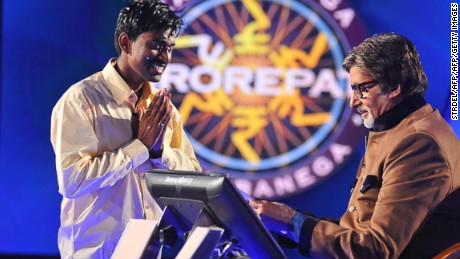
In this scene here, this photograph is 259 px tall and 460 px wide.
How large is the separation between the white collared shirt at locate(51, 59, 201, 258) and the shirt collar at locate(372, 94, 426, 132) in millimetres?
871

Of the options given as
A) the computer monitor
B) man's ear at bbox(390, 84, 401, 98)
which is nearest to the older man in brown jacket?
man's ear at bbox(390, 84, 401, 98)

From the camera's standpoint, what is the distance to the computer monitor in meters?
1.92

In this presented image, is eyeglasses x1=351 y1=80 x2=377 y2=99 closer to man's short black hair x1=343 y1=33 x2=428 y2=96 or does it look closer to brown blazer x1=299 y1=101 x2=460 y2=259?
man's short black hair x1=343 y1=33 x2=428 y2=96

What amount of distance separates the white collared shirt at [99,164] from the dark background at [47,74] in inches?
70.6

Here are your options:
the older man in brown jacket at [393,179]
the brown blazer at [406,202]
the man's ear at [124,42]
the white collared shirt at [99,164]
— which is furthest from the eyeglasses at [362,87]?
the man's ear at [124,42]

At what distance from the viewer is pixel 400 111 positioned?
2.39 m

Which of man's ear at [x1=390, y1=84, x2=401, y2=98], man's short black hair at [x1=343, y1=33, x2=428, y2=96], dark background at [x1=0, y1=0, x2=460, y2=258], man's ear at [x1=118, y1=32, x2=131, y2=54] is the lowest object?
dark background at [x1=0, y1=0, x2=460, y2=258]

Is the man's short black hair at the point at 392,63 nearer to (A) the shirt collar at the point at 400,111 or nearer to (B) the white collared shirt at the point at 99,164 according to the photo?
(A) the shirt collar at the point at 400,111

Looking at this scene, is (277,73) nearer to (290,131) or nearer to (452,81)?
(290,131)

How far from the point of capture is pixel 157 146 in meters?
2.85

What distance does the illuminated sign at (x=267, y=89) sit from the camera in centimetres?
458

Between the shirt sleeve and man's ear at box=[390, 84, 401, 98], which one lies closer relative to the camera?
man's ear at box=[390, 84, 401, 98]

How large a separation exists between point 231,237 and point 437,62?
2.98m

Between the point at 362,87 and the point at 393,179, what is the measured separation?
343mm
